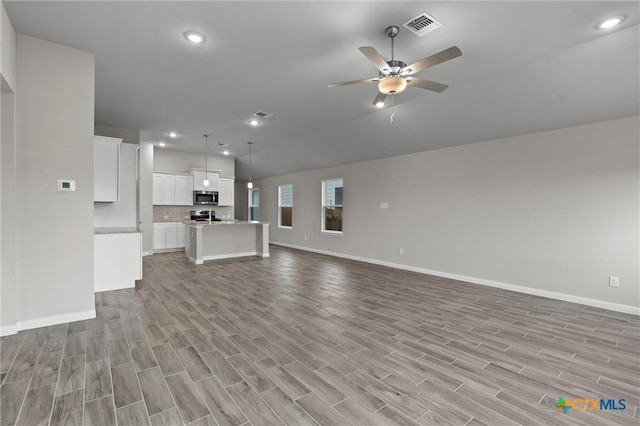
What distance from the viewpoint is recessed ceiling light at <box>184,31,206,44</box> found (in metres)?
2.78

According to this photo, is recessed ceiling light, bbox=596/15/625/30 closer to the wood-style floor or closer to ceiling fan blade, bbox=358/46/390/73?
ceiling fan blade, bbox=358/46/390/73

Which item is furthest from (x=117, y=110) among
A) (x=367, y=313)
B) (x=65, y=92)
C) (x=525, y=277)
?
(x=525, y=277)

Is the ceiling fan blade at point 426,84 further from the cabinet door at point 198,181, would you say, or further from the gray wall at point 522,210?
the cabinet door at point 198,181

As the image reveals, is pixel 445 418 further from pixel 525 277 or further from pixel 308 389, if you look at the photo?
pixel 525 277

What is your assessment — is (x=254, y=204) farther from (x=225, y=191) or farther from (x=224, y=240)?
(x=224, y=240)

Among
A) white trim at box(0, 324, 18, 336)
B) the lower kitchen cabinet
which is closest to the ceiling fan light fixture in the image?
white trim at box(0, 324, 18, 336)

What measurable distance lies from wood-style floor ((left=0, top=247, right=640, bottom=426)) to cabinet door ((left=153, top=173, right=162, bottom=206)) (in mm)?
4515

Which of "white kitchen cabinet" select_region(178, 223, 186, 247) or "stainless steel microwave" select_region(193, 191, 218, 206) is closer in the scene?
"white kitchen cabinet" select_region(178, 223, 186, 247)

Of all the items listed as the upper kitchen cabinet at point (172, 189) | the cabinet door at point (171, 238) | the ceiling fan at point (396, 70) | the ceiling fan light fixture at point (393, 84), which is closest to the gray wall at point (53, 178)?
the ceiling fan at point (396, 70)

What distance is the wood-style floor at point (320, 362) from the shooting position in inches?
71.5

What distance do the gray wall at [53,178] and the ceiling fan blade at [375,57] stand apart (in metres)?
3.09

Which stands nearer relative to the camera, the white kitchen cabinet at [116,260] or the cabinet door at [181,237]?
the white kitchen cabinet at [116,260]

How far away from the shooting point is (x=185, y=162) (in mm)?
8805

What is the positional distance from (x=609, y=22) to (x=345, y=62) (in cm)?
240
